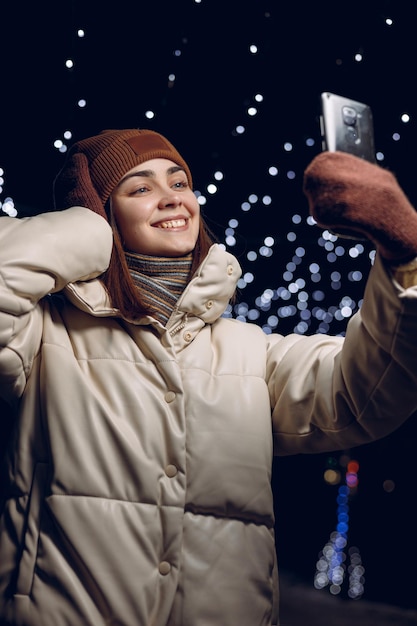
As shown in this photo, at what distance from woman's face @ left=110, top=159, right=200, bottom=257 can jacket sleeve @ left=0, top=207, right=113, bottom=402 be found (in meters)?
0.18

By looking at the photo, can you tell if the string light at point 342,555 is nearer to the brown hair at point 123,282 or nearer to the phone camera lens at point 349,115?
the brown hair at point 123,282

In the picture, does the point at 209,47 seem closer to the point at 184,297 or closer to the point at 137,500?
the point at 184,297

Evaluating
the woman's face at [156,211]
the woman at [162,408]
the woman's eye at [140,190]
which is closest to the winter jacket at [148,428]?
the woman at [162,408]

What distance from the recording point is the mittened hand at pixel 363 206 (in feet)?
4.48

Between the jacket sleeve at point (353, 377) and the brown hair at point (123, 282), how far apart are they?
0.32 metres

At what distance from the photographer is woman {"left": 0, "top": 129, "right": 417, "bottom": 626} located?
1.46m

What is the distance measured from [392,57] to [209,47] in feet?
2.13

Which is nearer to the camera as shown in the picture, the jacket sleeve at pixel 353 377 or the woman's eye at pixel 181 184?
the jacket sleeve at pixel 353 377

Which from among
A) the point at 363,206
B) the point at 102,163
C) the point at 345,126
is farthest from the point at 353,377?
the point at 102,163

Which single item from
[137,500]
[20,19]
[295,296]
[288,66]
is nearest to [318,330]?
[295,296]

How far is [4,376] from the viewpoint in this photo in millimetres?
1599

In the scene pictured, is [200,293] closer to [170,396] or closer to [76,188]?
[170,396]

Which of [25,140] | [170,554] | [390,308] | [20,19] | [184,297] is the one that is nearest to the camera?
[390,308]

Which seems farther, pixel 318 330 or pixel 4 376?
pixel 318 330
